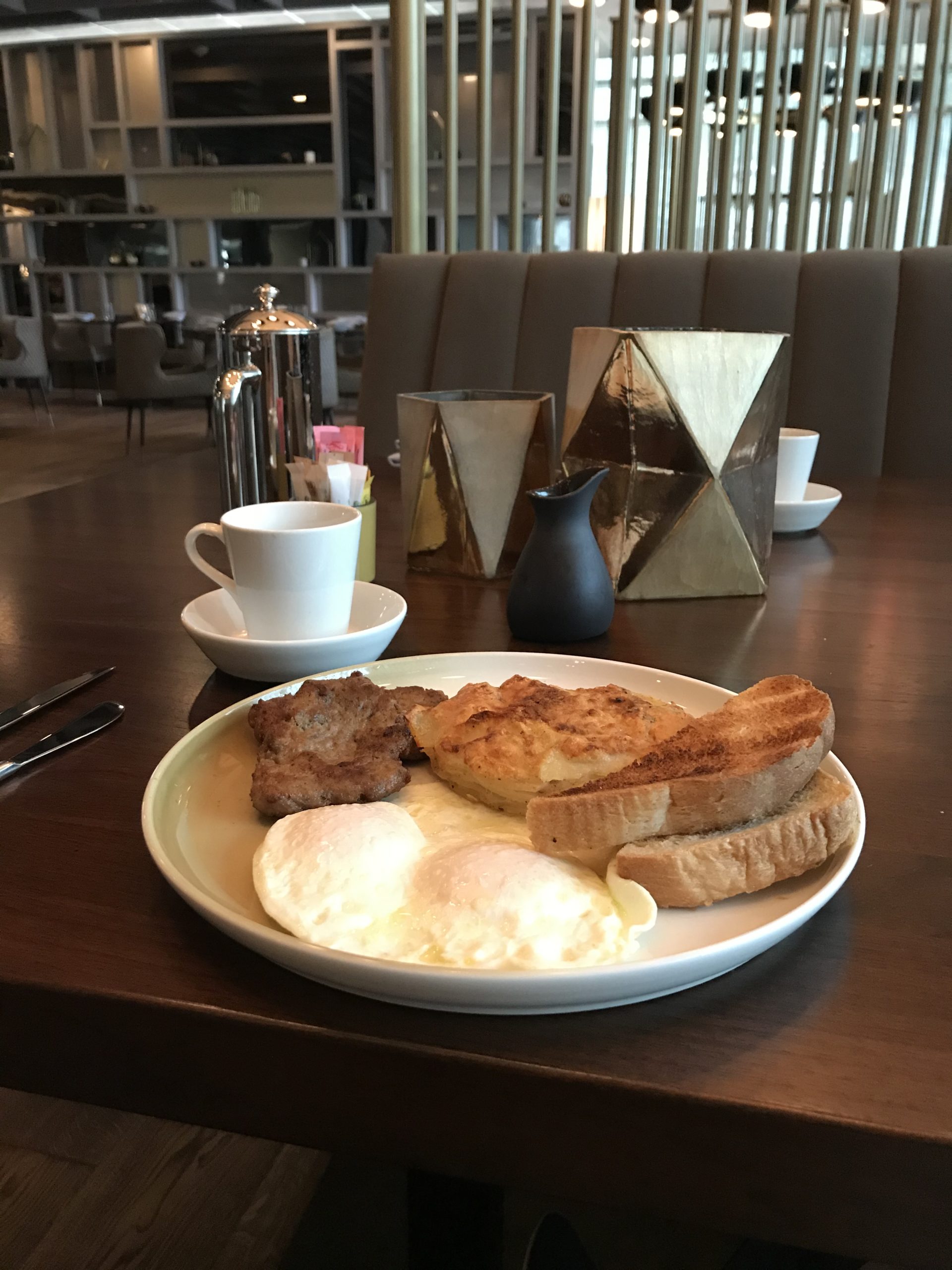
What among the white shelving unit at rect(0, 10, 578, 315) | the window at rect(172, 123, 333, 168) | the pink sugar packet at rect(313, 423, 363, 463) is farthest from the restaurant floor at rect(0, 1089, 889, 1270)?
the window at rect(172, 123, 333, 168)

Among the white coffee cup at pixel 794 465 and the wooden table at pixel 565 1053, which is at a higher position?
the white coffee cup at pixel 794 465

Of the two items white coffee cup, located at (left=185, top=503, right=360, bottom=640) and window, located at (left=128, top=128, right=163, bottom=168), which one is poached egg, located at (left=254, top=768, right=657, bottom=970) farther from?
window, located at (left=128, top=128, right=163, bottom=168)

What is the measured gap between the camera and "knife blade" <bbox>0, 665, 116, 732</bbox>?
59cm

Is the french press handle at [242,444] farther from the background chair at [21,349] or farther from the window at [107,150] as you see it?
the window at [107,150]

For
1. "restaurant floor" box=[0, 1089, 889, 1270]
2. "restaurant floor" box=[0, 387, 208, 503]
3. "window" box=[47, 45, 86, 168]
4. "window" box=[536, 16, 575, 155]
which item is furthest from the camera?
"window" box=[47, 45, 86, 168]

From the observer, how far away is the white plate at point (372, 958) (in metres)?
0.31

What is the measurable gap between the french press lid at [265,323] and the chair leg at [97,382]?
28.0 ft

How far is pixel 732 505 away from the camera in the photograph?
883 mm

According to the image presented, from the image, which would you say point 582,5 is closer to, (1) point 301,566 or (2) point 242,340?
(2) point 242,340

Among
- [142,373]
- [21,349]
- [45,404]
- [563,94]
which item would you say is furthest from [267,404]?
[45,404]

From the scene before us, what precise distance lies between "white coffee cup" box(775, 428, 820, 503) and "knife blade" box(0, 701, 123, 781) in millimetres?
825

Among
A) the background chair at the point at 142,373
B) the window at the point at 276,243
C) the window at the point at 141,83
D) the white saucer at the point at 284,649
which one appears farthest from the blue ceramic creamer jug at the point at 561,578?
the window at the point at 141,83

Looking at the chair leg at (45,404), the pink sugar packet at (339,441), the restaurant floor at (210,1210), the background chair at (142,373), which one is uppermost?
the pink sugar packet at (339,441)

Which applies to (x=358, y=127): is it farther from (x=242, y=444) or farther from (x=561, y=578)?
(x=561, y=578)
